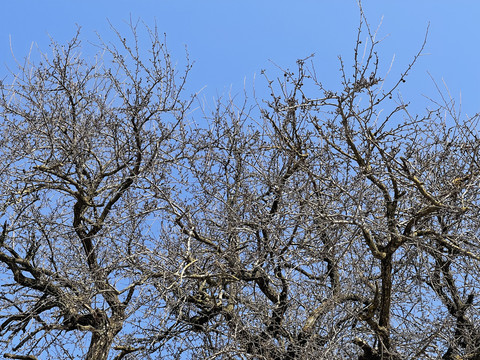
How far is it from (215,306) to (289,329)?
92 centimetres

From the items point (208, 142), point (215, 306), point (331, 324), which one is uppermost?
point (208, 142)

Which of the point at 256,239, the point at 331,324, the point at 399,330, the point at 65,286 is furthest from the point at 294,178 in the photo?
the point at 65,286

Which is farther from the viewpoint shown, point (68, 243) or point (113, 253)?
point (68, 243)

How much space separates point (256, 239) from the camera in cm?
684

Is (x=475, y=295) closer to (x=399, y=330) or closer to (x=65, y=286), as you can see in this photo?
(x=399, y=330)

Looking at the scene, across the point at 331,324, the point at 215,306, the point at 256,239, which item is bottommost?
the point at 331,324

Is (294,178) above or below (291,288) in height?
above

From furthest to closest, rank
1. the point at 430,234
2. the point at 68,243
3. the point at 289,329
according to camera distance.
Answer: the point at 68,243 < the point at 289,329 < the point at 430,234

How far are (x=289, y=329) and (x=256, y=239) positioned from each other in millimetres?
1110

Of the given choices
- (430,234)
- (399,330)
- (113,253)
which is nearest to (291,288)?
(399,330)

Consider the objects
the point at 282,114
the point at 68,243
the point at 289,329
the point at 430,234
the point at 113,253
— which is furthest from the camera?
the point at 68,243

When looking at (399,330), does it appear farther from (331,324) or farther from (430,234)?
(430,234)

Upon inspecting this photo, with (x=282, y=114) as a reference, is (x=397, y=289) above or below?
below

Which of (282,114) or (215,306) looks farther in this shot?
(215,306)
